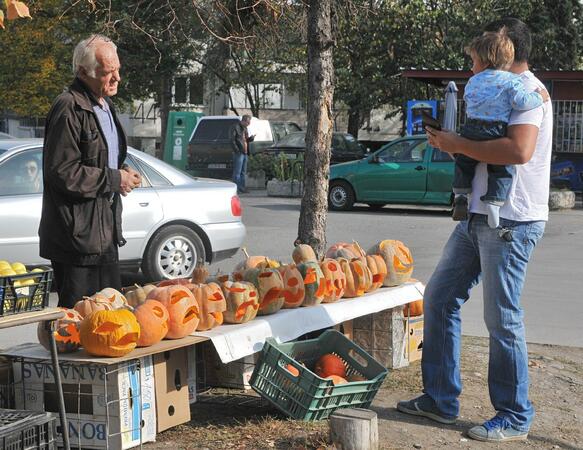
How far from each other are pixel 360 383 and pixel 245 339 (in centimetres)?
68

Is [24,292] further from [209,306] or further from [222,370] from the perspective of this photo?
[222,370]

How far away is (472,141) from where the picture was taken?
16.2ft

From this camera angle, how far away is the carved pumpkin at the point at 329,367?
5.67m

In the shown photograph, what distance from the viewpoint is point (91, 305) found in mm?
5215

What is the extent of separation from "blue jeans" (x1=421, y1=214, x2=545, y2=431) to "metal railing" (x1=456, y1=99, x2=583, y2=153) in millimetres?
19884

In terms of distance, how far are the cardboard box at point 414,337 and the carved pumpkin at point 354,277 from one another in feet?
1.83

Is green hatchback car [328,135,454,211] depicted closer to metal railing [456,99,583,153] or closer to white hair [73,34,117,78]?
metal railing [456,99,583,153]

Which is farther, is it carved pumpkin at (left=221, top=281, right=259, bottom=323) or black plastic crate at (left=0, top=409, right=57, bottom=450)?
carved pumpkin at (left=221, top=281, right=259, bottom=323)

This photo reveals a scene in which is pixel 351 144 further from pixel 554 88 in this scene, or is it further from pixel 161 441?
pixel 161 441

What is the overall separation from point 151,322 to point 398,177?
14769 millimetres

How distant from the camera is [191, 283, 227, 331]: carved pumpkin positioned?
18.0 ft

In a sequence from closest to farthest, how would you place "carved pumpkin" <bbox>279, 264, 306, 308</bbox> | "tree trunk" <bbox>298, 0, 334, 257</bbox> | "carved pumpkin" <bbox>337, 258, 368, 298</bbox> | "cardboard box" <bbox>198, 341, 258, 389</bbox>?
"cardboard box" <bbox>198, 341, 258, 389</bbox> → "carved pumpkin" <bbox>279, 264, 306, 308</bbox> → "carved pumpkin" <bbox>337, 258, 368, 298</bbox> → "tree trunk" <bbox>298, 0, 334, 257</bbox>

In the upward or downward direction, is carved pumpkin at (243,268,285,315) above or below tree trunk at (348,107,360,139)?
below

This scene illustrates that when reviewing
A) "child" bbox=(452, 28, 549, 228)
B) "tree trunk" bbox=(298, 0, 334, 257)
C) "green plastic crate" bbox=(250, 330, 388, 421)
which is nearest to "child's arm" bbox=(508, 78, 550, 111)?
"child" bbox=(452, 28, 549, 228)
